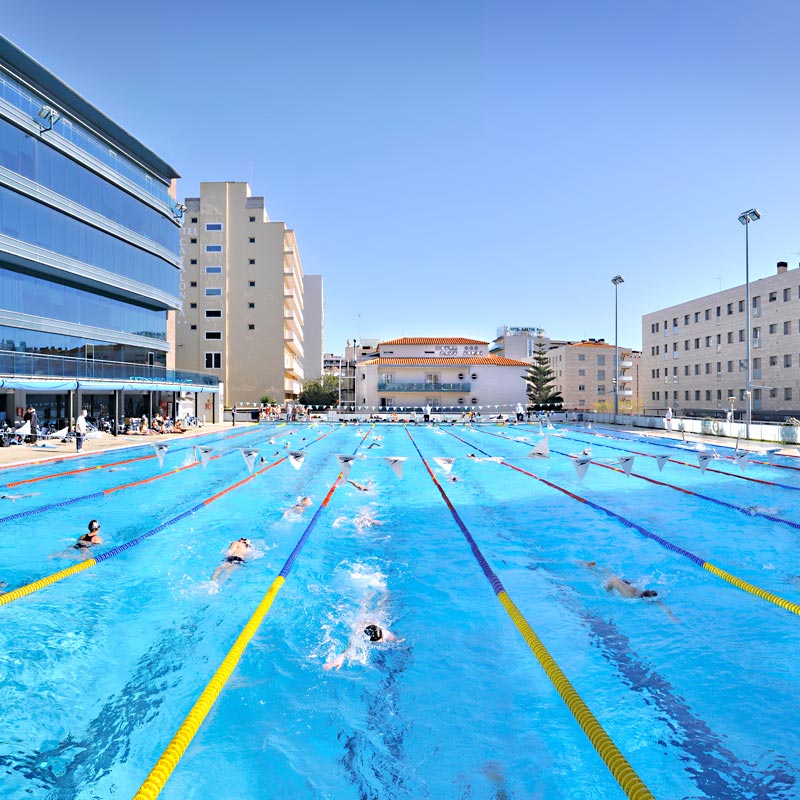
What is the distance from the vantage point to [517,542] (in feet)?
27.9

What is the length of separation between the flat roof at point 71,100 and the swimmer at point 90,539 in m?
18.8

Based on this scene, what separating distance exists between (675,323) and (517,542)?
41.3 m

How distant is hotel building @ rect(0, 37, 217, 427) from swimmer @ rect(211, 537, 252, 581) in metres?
13.8

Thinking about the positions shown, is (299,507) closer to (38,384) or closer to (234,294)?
(38,384)

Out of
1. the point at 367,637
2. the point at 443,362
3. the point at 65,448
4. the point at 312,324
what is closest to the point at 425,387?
the point at 443,362

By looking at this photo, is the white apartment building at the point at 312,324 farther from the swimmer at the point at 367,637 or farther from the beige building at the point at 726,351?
the swimmer at the point at 367,637

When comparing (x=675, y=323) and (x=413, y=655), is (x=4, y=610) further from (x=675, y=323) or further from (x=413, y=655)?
(x=675, y=323)

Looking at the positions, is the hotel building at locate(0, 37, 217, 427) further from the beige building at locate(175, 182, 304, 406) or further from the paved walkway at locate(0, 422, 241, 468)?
the beige building at locate(175, 182, 304, 406)

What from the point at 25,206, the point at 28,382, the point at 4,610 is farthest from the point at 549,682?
the point at 25,206

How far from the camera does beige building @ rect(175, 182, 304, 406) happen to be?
1657 inches

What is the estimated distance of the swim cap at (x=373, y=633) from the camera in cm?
505

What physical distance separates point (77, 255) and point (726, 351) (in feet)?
131

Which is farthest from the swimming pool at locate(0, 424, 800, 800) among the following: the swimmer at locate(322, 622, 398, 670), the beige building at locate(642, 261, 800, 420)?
the beige building at locate(642, 261, 800, 420)

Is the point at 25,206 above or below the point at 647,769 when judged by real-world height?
above
